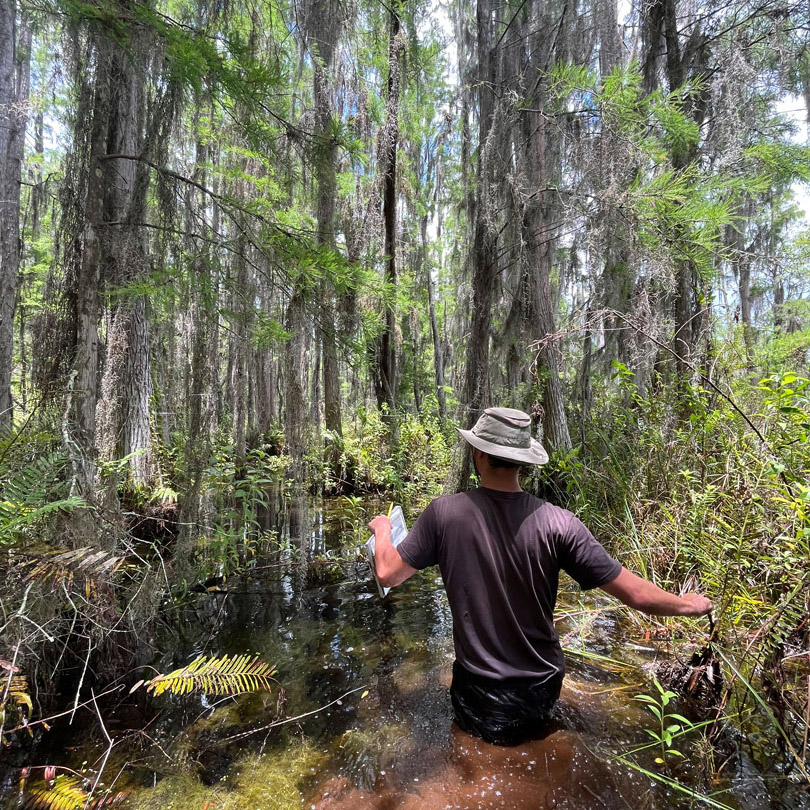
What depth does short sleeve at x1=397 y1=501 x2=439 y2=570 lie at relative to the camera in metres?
2.21

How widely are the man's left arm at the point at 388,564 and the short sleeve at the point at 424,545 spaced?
4 centimetres

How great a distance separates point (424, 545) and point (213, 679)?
172 cm

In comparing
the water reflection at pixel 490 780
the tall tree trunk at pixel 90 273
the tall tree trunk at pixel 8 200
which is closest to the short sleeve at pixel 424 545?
the water reflection at pixel 490 780

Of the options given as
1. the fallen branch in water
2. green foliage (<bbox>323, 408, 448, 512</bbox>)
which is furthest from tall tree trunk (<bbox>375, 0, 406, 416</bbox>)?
the fallen branch in water

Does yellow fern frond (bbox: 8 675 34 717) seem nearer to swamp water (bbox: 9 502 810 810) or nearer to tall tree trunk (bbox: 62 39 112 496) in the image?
swamp water (bbox: 9 502 810 810)

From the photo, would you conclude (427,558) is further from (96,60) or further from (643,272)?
(96,60)

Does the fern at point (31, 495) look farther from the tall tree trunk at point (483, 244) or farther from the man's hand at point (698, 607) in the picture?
the tall tree trunk at point (483, 244)

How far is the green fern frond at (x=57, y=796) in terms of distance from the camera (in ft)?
6.54

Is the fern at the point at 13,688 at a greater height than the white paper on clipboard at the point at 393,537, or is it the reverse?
the white paper on clipboard at the point at 393,537

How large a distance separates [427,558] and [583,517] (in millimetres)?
3347

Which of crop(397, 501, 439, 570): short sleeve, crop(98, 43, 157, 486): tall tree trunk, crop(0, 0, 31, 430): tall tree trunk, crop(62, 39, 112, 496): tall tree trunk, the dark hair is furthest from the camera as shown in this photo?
crop(0, 0, 31, 430): tall tree trunk

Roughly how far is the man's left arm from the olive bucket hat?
0.74 metres

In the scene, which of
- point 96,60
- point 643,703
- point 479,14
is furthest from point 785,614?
point 479,14

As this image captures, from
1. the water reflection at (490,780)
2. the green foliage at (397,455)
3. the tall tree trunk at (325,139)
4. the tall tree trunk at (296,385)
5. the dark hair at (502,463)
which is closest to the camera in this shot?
the water reflection at (490,780)
